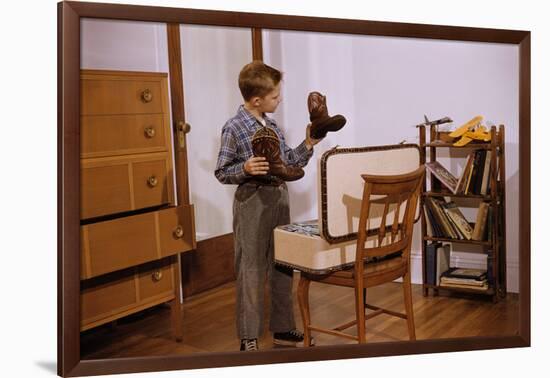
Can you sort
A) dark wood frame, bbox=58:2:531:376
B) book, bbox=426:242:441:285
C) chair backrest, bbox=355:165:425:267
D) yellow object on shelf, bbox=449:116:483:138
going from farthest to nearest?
book, bbox=426:242:441:285 → yellow object on shelf, bbox=449:116:483:138 → chair backrest, bbox=355:165:425:267 → dark wood frame, bbox=58:2:531:376

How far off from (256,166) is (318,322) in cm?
66

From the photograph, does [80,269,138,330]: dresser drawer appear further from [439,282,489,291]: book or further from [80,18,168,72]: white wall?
[439,282,489,291]: book

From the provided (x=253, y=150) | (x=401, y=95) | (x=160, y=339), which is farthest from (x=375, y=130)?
(x=160, y=339)

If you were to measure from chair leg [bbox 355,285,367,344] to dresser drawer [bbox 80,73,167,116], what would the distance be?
97 cm

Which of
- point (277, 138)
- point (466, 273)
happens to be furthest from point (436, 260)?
point (277, 138)

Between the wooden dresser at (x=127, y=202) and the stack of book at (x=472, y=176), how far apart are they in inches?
41.2

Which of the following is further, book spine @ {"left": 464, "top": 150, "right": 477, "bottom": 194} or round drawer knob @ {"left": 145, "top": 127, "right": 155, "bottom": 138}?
book spine @ {"left": 464, "top": 150, "right": 477, "bottom": 194}

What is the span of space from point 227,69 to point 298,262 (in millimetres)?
752

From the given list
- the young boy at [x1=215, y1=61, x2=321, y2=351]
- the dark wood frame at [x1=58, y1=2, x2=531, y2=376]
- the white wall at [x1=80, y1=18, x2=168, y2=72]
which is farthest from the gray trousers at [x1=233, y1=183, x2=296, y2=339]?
the white wall at [x1=80, y1=18, x2=168, y2=72]

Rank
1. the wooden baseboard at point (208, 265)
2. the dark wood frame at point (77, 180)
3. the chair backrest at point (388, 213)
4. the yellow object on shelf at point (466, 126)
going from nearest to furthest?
the dark wood frame at point (77, 180) < the chair backrest at point (388, 213) < the wooden baseboard at point (208, 265) < the yellow object on shelf at point (466, 126)

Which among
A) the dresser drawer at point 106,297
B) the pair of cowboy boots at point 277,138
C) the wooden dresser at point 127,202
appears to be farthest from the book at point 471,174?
the dresser drawer at point 106,297

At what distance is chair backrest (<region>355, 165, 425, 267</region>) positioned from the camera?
103 inches

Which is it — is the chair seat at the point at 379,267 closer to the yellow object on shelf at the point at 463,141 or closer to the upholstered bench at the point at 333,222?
the upholstered bench at the point at 333,222

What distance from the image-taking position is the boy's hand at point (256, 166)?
2.64m
